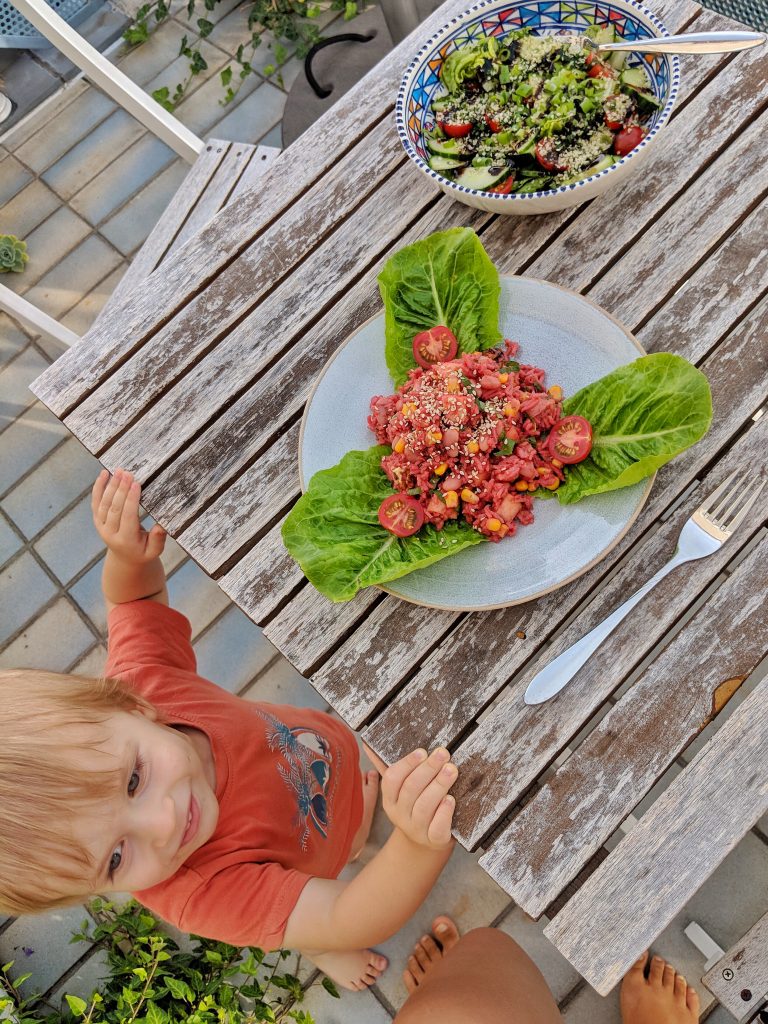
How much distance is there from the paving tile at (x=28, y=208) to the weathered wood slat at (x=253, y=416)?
2.45 m

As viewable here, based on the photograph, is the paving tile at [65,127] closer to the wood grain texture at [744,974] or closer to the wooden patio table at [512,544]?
the wooden patio table at [512,544]

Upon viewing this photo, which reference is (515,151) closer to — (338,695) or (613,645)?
(613,645)

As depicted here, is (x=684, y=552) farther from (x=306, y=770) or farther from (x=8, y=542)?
(x=8, y=542)

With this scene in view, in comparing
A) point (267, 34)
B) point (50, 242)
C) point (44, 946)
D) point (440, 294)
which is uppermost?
point (267, 34)

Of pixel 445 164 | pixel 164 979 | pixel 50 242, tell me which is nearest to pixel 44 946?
pixel 164 979

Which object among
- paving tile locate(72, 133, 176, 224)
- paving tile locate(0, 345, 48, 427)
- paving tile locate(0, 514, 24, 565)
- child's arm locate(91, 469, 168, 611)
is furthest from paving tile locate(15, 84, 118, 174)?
child's arm locate(91, 469, 168, 611)

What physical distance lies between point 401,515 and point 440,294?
0.44 m

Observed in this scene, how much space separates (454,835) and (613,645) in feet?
1.41

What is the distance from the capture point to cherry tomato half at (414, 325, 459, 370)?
58.8 inches

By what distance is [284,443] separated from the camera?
1.66m

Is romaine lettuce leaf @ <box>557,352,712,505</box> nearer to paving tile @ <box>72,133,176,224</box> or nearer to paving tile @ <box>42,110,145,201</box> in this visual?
paving tile @ <box>72,133,176,224</box>

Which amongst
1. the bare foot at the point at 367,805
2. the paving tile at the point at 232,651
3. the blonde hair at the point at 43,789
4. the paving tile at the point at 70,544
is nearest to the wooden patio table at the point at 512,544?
the blonde hair at the point at 43,789

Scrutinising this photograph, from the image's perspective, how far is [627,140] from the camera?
151 centimetres

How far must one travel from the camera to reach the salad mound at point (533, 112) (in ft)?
5.04
